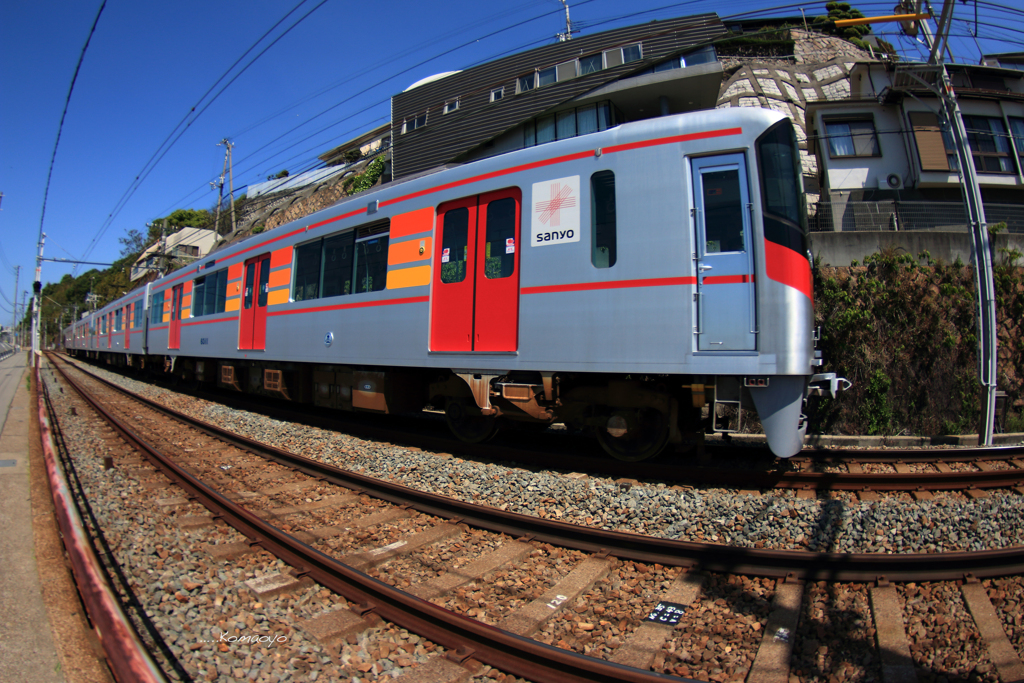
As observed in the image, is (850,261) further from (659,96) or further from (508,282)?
(659,96)

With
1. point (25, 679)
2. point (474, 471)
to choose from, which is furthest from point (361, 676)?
point (474, 471)

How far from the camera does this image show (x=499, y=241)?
20.1 feet

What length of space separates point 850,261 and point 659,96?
1404 cm

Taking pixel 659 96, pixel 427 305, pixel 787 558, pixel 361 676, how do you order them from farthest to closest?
pixel 659 96
pixel 427 305
pixel 787 558
pixel 361 676

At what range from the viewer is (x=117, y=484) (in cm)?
598

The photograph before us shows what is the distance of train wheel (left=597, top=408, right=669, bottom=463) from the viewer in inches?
217

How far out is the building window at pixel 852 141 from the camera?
1955 centimetres

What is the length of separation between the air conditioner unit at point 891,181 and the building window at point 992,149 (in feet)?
7.51

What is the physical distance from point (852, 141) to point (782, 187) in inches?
754

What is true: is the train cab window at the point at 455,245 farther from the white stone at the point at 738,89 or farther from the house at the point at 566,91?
the white stone at the point at 738,89

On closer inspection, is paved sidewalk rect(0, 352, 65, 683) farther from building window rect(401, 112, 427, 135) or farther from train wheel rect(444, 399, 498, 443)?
building window rect(401, 112, 427, 135)

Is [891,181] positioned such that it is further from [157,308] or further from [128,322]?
[128,322]

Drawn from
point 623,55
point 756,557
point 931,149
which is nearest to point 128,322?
point 623,55

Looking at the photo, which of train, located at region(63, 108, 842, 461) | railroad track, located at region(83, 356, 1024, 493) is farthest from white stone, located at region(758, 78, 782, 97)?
train, located at region(63, 108, 842, 461)
